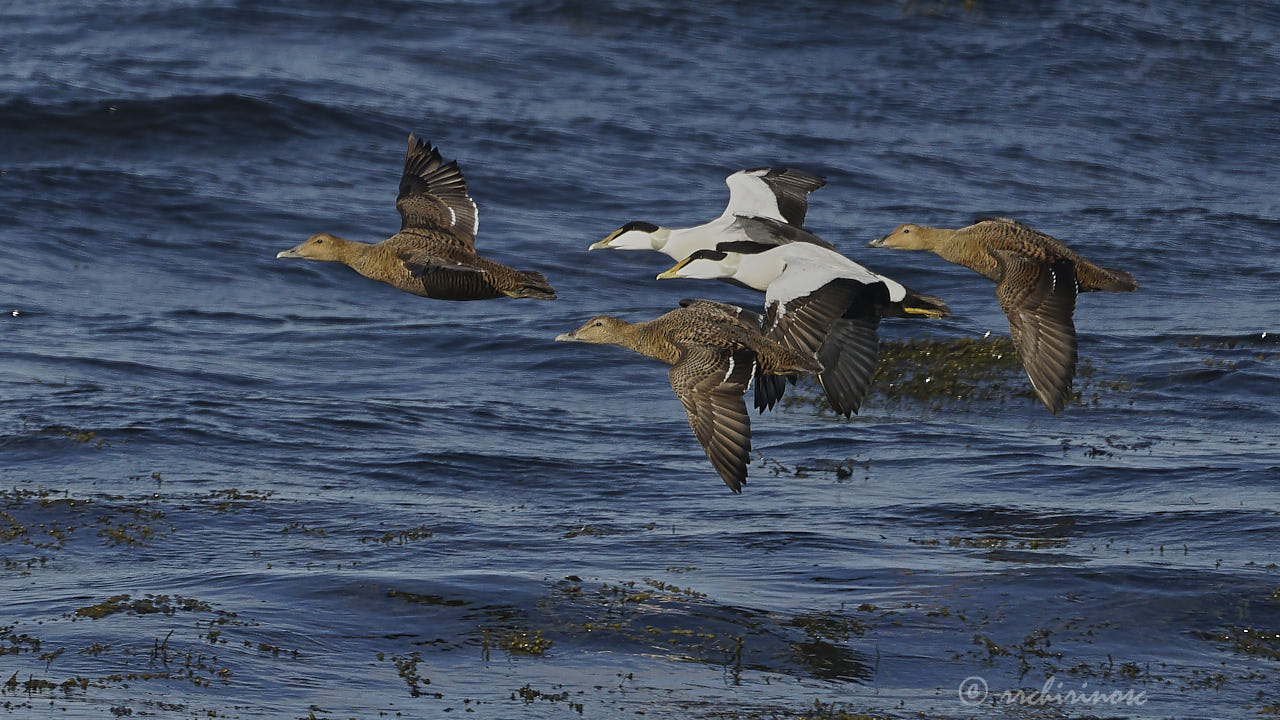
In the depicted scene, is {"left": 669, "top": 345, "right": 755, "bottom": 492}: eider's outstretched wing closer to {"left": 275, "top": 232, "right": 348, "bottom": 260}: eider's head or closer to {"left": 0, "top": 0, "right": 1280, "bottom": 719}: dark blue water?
{"left": 0, "top": 0, "right": 1280, "bottom": 719}: dark blue water

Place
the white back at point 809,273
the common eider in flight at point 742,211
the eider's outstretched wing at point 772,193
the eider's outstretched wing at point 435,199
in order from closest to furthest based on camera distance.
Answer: the white back at point 809,273
the eider's outstretched wing at point 435,199
the common eider in flight at point 742,211
the eider's outstretched wing at point 772,193

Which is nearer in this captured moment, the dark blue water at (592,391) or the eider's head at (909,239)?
the dark blue water at (592,391)

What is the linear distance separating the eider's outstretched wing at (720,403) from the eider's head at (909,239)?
9.14 ft

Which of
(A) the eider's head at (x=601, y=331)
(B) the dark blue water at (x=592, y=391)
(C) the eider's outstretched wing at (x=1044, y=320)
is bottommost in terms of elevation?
(B) the dark blue water at (x=592, y=391)

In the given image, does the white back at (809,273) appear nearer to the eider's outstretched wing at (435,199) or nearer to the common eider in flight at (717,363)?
the common eider in flight at (717,363)

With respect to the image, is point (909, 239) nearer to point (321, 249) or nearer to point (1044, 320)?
point (1044, 320)

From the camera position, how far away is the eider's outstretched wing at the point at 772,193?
1170 centimetres

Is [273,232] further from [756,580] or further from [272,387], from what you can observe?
[756,580]

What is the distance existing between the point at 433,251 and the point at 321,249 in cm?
115

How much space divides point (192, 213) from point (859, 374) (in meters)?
13.7

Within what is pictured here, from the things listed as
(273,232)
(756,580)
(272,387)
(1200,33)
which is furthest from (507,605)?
(1200,33)

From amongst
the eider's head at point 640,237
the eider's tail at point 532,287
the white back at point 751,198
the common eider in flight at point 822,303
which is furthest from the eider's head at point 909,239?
the eider's tail at point 532,287

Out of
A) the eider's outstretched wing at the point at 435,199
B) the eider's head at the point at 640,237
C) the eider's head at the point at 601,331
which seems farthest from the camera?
the eider's head at the point at 640,237

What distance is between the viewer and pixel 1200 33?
3116 centimetres
